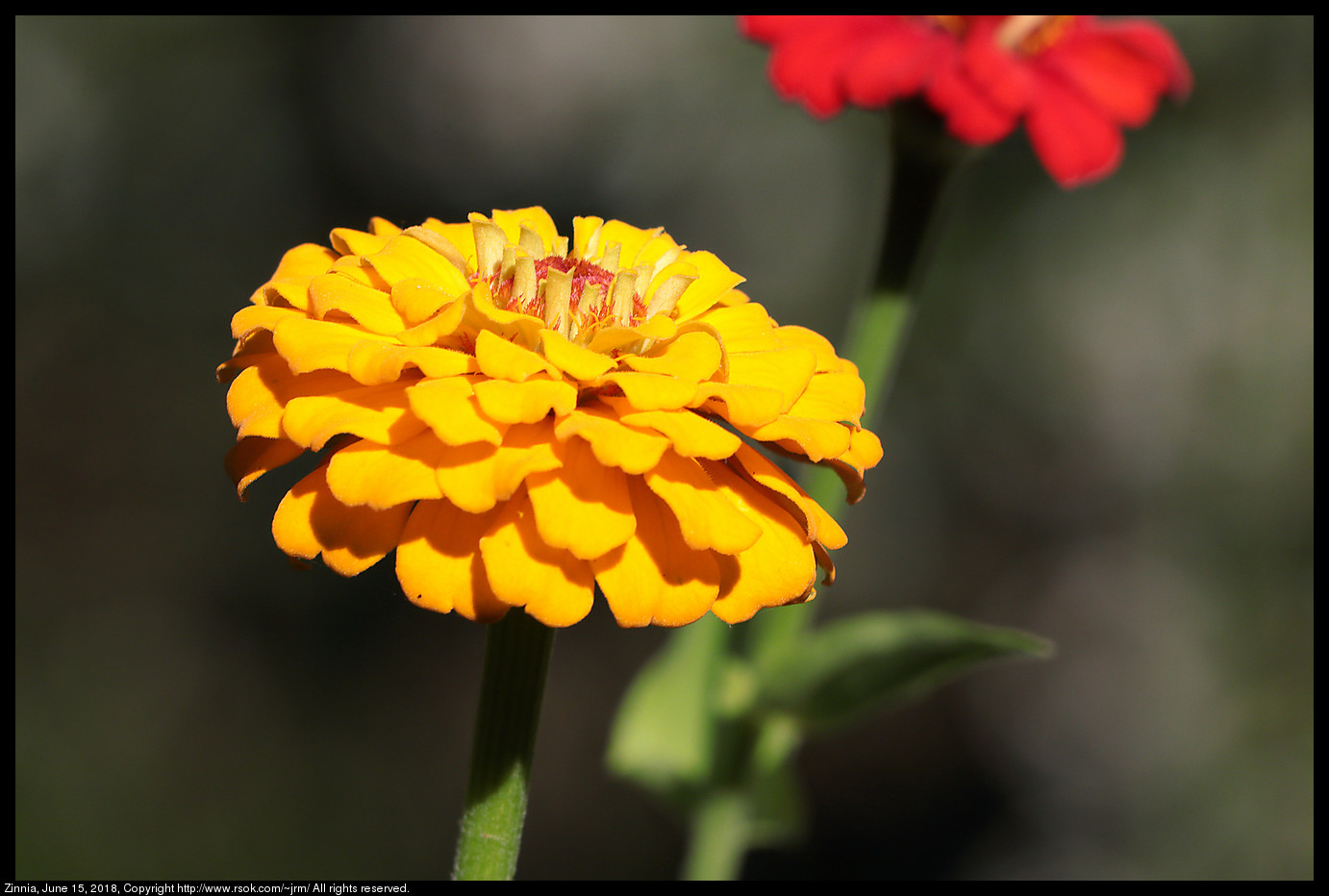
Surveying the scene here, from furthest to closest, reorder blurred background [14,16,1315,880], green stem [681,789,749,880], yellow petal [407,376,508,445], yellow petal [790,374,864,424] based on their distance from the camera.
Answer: blurred background [14,16,1315,880]
green stem [681,789,749,880]
yellow petal [790,374,864,424]
yellow petal [407,376,508,445]

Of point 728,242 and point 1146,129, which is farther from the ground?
point 1146,129

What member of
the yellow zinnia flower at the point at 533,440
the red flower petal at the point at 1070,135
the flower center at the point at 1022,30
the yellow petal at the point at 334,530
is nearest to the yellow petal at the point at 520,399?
the yellow zinnia flower at the point at 533,440

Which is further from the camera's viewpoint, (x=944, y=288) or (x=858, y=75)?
(x=944, y=288)

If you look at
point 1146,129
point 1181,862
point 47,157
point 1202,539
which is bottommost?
point 1181,862

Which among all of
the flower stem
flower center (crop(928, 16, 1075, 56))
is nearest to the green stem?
the flower stem

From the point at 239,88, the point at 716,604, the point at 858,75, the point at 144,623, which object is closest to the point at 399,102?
the point at 239,88

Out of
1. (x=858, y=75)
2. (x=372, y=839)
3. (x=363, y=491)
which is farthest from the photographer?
(x=372, y=839)

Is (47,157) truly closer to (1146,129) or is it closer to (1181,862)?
(1146,129)

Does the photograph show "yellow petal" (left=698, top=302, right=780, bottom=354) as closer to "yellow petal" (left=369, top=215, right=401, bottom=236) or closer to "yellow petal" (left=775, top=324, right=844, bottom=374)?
"yellow petal" (left=775, top=324, right=844, bottom=374)
